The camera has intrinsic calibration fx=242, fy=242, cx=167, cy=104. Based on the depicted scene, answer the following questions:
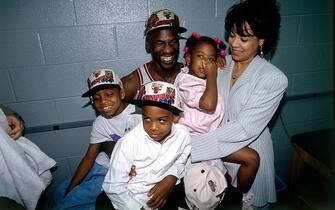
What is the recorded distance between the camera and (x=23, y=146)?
77.7 inches

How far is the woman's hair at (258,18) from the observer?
166cm

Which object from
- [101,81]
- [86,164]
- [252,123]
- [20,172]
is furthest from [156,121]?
[20,172]

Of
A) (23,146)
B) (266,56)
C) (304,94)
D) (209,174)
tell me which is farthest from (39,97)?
(304,94)

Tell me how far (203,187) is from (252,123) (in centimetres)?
56

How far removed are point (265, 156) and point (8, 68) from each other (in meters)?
2.30

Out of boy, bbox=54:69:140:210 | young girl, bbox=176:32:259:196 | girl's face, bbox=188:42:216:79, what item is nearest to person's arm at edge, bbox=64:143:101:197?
boy, bbox=54:69:140:210

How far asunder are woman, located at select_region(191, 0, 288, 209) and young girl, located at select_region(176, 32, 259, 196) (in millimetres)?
81


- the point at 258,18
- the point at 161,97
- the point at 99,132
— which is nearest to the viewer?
the point at 161,97

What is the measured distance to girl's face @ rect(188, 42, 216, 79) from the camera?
1775 mm

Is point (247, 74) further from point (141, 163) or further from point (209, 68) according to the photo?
point (141, 163)

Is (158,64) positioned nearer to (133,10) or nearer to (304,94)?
(133,10)

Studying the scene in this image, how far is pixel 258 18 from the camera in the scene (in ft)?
5.41

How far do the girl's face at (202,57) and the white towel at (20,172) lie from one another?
4.81ft

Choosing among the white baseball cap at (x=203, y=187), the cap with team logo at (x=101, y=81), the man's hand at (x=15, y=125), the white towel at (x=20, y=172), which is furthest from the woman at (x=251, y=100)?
the man's hand at (x=15, y=125)
